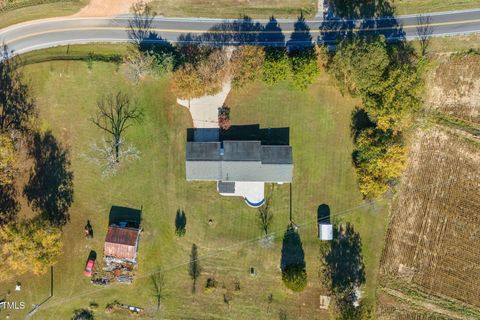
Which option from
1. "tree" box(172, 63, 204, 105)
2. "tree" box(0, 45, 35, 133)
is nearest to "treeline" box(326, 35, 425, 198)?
"tree" box(172, 63, 204, 105)

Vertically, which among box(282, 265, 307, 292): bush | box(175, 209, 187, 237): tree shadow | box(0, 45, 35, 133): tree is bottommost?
box(282, 265, 307, 292): bush

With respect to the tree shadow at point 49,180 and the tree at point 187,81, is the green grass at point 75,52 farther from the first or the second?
the tree shadow at point 49,180

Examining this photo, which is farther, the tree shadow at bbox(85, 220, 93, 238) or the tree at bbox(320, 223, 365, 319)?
the tree shadow at bbox(85, 220, 93, 238)

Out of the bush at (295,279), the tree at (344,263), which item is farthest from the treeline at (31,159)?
the tree at (344,263)

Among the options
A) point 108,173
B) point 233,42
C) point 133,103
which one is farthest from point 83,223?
point 233,42

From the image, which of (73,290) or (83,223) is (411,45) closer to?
(83,223)

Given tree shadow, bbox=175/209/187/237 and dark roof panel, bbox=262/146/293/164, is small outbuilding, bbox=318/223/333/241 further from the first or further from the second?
tree shadow, bbox=175/209/187/237

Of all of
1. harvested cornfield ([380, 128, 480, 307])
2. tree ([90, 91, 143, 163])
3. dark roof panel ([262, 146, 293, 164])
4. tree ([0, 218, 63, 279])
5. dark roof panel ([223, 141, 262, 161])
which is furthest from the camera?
harvested cornfield ([380, 128, 480, 307])

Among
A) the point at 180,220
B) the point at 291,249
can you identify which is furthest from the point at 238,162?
the point at 291,249

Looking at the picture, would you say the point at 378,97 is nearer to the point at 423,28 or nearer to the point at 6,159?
the point at 423,28

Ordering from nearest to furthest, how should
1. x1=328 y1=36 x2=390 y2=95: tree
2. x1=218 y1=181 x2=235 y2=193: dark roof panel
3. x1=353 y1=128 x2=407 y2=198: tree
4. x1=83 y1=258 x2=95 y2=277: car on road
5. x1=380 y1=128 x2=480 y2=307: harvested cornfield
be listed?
x1=328 y1=36 x2=390 y2=95: tree, x1=353 y1=128 x2=407 y2=198: tree, x1=218 y1=181 x2=235 y2=193: dark roof panel, x1=83 y1=258 x2=95 y2=277: car on road, x1=380 y1=128 x2=480 y2=307: harvested cornfield
